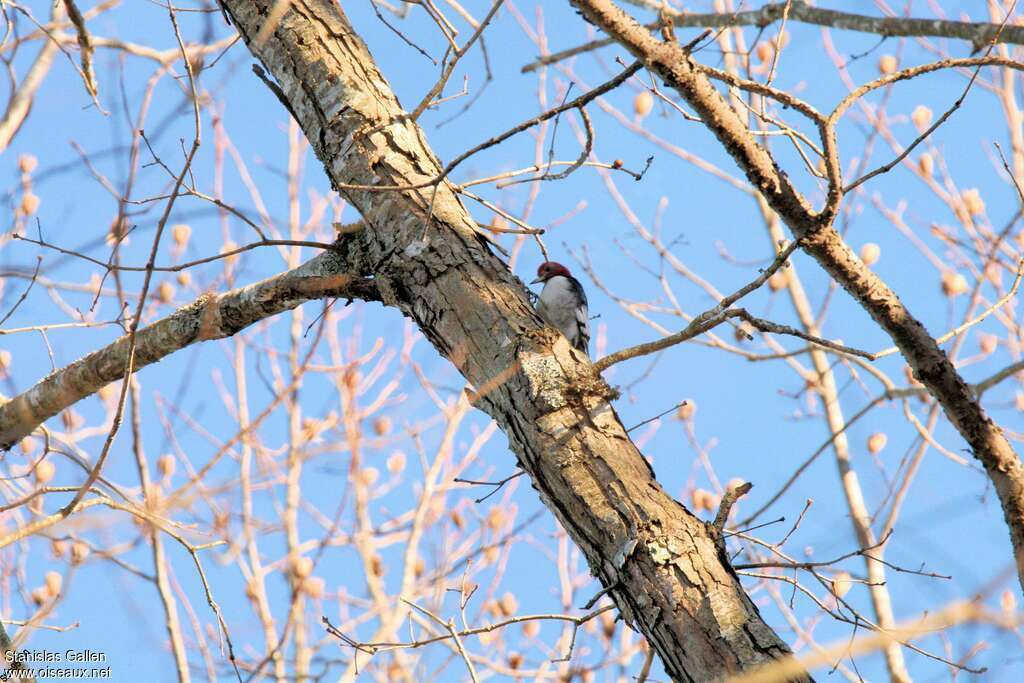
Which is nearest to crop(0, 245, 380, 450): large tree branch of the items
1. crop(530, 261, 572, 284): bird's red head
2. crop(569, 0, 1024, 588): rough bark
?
crop(569, 0, 1024, 588): rough bark

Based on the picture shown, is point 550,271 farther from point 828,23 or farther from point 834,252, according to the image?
point 834,252

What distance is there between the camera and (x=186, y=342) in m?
2.97

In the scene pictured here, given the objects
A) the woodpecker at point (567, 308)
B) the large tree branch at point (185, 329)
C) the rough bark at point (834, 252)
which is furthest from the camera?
the woodpecker at point (567, 308)

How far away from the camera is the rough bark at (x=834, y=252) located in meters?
2.19

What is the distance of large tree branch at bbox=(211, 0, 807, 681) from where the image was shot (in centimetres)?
203

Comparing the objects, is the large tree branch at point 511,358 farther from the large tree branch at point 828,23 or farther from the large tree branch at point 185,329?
the large tree branch at point 828,23

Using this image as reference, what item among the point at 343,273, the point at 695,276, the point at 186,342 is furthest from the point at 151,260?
the point at 695,276

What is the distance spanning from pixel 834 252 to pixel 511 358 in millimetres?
833

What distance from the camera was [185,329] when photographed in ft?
9.71

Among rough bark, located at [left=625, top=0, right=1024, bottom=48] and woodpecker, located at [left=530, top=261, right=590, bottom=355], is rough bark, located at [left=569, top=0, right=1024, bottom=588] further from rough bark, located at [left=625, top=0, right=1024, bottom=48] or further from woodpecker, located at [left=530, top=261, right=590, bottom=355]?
woodpecker, located at [left=530, top=261, right=590, bottom=355]

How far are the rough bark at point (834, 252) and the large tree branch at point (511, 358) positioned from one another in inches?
23.3

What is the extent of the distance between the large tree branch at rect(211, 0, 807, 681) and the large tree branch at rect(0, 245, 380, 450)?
10cm

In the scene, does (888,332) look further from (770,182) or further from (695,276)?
(695,276)

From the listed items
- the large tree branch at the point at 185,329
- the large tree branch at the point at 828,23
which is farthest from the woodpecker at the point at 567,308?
the large tree branch at the point at 185,329
